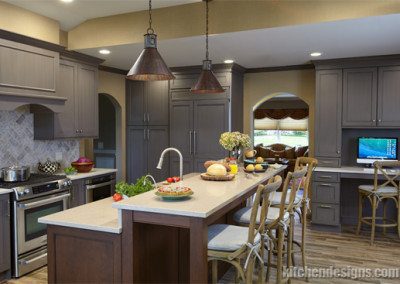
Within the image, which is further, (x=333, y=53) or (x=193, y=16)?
(x=333, y=53)

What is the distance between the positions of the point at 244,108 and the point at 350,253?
9.77 ft

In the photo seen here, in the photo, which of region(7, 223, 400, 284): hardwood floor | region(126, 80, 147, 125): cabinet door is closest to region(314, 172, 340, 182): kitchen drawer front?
region(7, 223, 400, 284): hardwood floor

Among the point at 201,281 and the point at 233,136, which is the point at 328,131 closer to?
the point at 233,136

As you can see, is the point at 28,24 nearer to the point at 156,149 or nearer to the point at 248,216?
the point at 156,149

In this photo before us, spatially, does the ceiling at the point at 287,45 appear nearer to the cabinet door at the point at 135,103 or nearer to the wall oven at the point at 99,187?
the cabinet door at the point at 135,103

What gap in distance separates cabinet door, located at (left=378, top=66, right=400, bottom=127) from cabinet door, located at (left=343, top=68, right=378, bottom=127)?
0.25 ft

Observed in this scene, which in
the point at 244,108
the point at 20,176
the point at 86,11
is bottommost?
the point at 20,176

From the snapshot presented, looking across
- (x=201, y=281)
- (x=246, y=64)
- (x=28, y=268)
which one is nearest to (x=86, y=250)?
(x=201, y=281)

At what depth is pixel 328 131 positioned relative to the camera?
523cm

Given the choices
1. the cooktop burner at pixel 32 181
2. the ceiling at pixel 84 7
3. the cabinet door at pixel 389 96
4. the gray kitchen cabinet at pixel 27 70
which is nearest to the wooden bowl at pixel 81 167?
the cooktop burner at pixel 32 181

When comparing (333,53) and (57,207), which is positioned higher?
(333,53)

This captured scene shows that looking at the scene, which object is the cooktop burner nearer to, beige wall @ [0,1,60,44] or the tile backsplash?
the tile backsplash

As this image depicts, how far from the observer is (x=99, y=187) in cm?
481

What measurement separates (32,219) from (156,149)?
2.83 m
